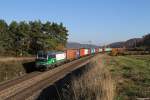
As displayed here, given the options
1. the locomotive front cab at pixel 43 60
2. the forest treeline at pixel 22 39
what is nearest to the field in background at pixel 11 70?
the locomotive front cab at pixel 43 60

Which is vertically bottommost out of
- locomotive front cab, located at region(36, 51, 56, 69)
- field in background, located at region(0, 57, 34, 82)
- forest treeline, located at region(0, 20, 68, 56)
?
field in background, located at region(0, 57, 34, 82)

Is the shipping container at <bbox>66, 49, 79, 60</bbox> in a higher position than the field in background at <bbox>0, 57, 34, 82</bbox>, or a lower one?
higher

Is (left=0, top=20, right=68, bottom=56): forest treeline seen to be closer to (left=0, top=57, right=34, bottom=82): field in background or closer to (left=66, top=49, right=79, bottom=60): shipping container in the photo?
(left=66, top=49, right=79, bottom=60): shipping container

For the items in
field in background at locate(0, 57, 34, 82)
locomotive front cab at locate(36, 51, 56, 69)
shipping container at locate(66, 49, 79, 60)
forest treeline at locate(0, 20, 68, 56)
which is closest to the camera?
field in background at locate(0, 57, 34, 82)

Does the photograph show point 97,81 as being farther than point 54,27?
No

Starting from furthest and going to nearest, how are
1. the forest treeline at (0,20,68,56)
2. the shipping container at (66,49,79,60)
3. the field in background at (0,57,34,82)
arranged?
the forest treeline at (0,20,68,56) < the shipping container at (66,49,79,60) < the field in background at (0,57,34,82)

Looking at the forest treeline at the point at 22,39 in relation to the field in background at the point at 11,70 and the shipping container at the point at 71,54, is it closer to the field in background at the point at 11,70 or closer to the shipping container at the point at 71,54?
the shipping container at the point at 71,54

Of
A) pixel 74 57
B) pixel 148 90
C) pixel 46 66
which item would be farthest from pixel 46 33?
pixel 148 90

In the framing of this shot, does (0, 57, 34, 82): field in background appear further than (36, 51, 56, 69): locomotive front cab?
No

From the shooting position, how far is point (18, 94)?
2416cm

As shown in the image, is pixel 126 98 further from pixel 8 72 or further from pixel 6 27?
pixel 6 27

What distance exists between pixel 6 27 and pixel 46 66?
157ft

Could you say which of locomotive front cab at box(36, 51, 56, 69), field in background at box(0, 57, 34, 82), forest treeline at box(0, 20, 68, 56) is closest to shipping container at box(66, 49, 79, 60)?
forest treeline at box(0, 20, 68, 56)

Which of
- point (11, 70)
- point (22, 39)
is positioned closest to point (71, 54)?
point (22, 39)
